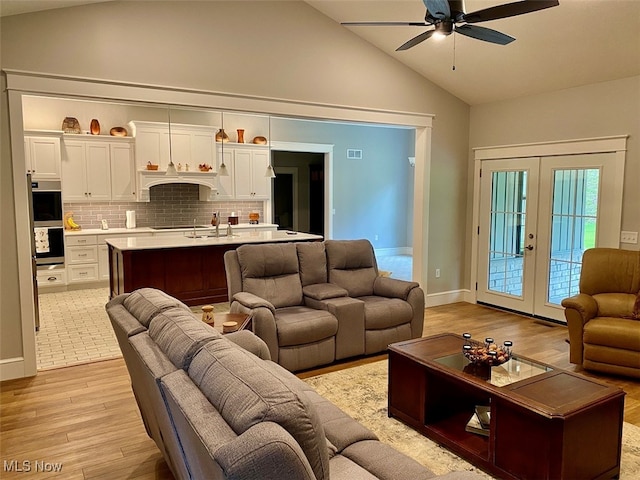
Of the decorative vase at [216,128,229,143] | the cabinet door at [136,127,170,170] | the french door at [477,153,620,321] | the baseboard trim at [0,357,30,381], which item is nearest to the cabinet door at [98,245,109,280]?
the cabinet door at [136,127,170,170]

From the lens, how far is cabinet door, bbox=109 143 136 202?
24.7 feet

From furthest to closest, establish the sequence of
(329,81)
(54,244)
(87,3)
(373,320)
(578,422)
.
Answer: (54,244)
(329,81)
(373,320)
(87,3)
(578,422)

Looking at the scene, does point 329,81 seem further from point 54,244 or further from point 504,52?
point 54,244

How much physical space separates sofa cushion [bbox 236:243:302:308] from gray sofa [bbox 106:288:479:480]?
194 centimetres

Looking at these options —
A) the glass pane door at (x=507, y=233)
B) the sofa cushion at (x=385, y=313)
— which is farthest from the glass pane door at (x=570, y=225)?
the sofa cushion at (x=385, y=313)

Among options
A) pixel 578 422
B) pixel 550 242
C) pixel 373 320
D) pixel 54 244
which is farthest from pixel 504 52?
pixel 54 244

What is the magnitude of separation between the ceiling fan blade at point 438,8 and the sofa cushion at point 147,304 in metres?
2.18

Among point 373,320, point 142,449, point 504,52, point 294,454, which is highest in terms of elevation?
point 504,52

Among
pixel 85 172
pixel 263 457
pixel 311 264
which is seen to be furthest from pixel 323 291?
pixel 85 172

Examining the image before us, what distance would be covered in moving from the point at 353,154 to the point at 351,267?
5.85 meters

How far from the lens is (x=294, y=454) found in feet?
3.62

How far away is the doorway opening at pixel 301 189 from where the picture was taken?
11207 mm

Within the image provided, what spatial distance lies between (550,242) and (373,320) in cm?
262

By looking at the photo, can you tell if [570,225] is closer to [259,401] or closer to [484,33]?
[484,33]
